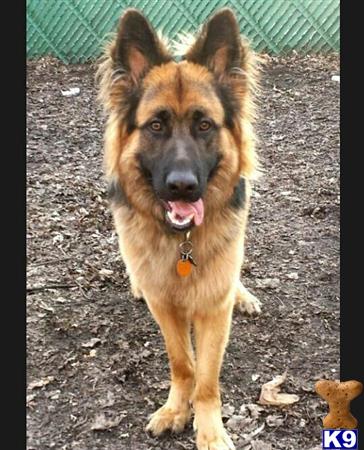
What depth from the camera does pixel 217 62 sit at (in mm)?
3398

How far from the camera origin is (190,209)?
3256 millimetres

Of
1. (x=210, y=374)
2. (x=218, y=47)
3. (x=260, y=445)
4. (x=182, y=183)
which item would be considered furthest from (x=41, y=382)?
(x=218, y=47)

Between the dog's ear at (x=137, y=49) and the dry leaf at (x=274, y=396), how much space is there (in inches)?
80.1

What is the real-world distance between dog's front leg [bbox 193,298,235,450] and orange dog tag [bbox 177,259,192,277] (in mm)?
281

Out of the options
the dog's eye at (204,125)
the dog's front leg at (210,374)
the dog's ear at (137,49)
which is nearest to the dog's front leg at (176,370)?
the dog's front leg at (210,374)

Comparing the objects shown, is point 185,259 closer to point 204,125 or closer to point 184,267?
point 184,267

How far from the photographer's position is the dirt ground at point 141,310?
3.59 meters

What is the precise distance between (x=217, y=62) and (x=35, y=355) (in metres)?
2.26

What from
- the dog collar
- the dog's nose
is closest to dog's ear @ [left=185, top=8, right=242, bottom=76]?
the dog's nose

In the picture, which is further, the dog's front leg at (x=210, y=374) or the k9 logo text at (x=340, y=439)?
the dog's front leg at (x=210, y=374)

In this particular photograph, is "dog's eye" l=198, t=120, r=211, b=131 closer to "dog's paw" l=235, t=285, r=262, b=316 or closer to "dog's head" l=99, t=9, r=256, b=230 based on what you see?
"dog's head" l=99, t=9, r=256, b=230

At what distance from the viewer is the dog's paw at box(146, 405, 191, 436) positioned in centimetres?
352

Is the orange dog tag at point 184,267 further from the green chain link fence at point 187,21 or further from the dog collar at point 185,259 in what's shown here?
the green chain link fence at point 187,21

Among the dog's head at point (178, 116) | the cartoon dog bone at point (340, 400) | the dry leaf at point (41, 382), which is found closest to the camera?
the cartoon dog bone at point (340, 400)
